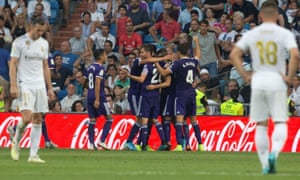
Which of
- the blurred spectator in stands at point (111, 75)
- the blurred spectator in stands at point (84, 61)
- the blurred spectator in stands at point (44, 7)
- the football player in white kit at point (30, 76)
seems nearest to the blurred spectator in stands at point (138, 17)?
the blurred spectator in stands at point (84, 61)

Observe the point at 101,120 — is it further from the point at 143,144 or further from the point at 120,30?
the point at 120,30

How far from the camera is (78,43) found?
31500 mm

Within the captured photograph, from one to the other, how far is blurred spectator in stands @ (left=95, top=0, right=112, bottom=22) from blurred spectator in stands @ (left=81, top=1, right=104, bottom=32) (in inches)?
7.3

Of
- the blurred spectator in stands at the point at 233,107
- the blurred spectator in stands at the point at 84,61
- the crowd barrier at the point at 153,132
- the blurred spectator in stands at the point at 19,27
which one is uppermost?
the blurred spectator in stands at the point at 19,27

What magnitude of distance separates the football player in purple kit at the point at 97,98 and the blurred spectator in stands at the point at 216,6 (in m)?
7.33

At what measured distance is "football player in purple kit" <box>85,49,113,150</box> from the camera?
2408 cm

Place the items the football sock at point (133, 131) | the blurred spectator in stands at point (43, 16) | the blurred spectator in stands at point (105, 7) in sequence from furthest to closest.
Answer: the blurred spectator in stands at point (105, 7)
the blurred spectator in stands at point (43, 16)
the football sock at point (133, 131)

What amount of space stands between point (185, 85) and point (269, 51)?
1023 centimetres

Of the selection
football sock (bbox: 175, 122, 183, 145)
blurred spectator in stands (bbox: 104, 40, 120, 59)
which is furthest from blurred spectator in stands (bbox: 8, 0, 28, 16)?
football sock (bbox: 175, 122, 183, 145)

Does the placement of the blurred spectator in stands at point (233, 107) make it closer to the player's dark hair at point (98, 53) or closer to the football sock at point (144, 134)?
the football sock at point (144, 134)

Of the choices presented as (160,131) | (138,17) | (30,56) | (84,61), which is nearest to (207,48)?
(138,17)

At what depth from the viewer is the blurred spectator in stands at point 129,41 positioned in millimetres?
30156

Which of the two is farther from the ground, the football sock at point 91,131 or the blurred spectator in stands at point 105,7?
the blurred spectator in stands at point 105,7

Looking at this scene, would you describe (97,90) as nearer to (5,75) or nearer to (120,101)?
(120,101)
